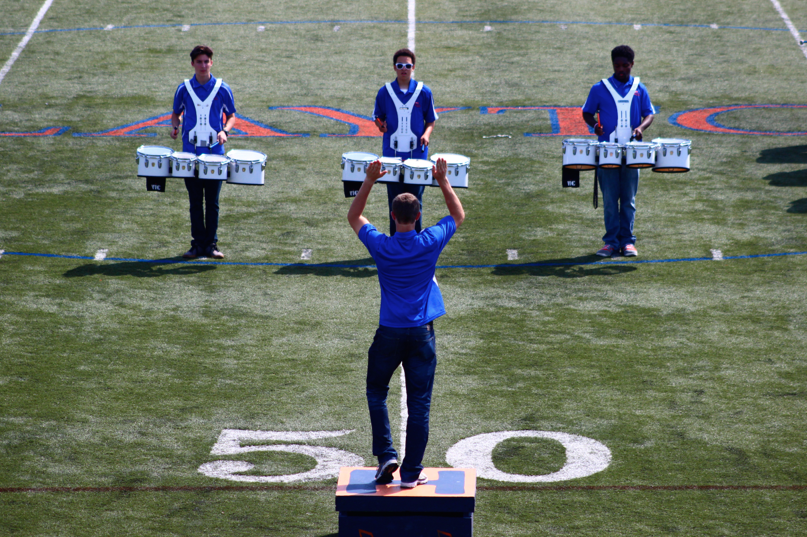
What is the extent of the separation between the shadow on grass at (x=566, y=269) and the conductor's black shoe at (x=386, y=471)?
593 cm

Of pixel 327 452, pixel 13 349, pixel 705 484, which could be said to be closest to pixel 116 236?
pixel 13 349

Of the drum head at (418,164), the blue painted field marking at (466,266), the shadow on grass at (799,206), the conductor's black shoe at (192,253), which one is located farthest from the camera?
the shadow on grass at (799,206)

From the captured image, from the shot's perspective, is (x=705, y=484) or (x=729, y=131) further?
(x=729, y=131)

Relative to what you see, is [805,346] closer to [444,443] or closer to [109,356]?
[444,443]

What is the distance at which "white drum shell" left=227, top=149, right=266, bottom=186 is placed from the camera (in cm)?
1141

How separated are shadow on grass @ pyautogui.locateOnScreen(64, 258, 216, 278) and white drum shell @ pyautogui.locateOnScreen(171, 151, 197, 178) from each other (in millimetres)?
1150

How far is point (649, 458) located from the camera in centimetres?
731

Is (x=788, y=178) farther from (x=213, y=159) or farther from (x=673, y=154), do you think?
(x=213, y=159)

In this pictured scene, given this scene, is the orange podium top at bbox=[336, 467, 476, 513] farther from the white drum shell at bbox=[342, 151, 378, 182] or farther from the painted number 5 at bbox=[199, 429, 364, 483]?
the white drum shell at bbox=[342, 151, 378, 182]

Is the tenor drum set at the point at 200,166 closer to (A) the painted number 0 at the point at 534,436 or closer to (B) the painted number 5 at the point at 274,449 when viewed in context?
(B) the painted number 5 at the point at 274,449

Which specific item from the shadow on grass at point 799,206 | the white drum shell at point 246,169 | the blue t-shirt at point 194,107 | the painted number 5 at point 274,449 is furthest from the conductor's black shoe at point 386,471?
the shadow on grass at point 799,206

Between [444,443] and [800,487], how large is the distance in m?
2.48

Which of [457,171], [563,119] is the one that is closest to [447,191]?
[457,171]

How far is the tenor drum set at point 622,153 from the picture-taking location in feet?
37.2
